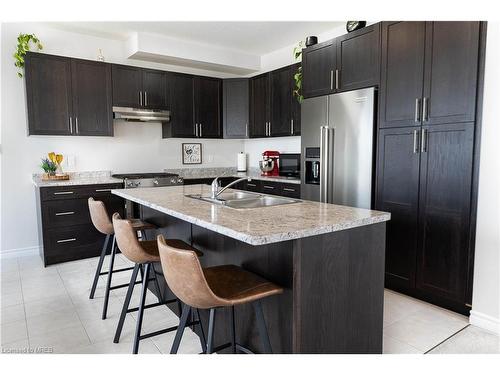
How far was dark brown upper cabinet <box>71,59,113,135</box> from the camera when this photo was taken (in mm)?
4266

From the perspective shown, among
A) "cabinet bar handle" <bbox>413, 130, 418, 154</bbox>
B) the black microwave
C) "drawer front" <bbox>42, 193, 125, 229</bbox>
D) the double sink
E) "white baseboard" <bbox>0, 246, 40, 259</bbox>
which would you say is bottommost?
"white baseboard" <bbox>0, 246, 40, 259</bbox>

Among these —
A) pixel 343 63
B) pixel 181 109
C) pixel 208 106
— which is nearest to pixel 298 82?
pixel 343 63

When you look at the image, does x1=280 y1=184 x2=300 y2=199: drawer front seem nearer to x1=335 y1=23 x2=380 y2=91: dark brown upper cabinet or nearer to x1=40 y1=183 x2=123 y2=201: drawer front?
x1=335 y1=23 x2=380 y2=91: dark brown upper cabinet

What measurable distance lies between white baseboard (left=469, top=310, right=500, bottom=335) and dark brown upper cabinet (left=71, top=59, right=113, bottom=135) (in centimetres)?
419

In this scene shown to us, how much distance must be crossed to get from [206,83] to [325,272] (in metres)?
4.18

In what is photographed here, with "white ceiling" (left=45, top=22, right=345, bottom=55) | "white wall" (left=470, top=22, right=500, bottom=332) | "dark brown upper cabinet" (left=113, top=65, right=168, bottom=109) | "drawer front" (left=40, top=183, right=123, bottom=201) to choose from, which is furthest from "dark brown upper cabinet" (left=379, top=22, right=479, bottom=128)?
"drawer front" (left=40, top=183, right=123, bottom=201)

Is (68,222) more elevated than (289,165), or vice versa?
(289,165)

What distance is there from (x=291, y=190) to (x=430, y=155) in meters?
1.82

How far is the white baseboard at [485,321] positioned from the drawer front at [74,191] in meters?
3.70

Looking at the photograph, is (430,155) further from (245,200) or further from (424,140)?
(245,200)

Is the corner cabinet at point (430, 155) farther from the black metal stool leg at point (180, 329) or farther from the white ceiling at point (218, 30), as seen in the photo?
the black metal stool leg at point (180, 329)

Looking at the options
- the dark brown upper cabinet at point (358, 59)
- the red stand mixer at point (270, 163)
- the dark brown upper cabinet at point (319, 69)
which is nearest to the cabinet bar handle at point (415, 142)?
the dark brown upper cabinet at point (358, 59)

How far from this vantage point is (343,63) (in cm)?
350

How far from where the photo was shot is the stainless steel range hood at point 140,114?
4523 millimetres
